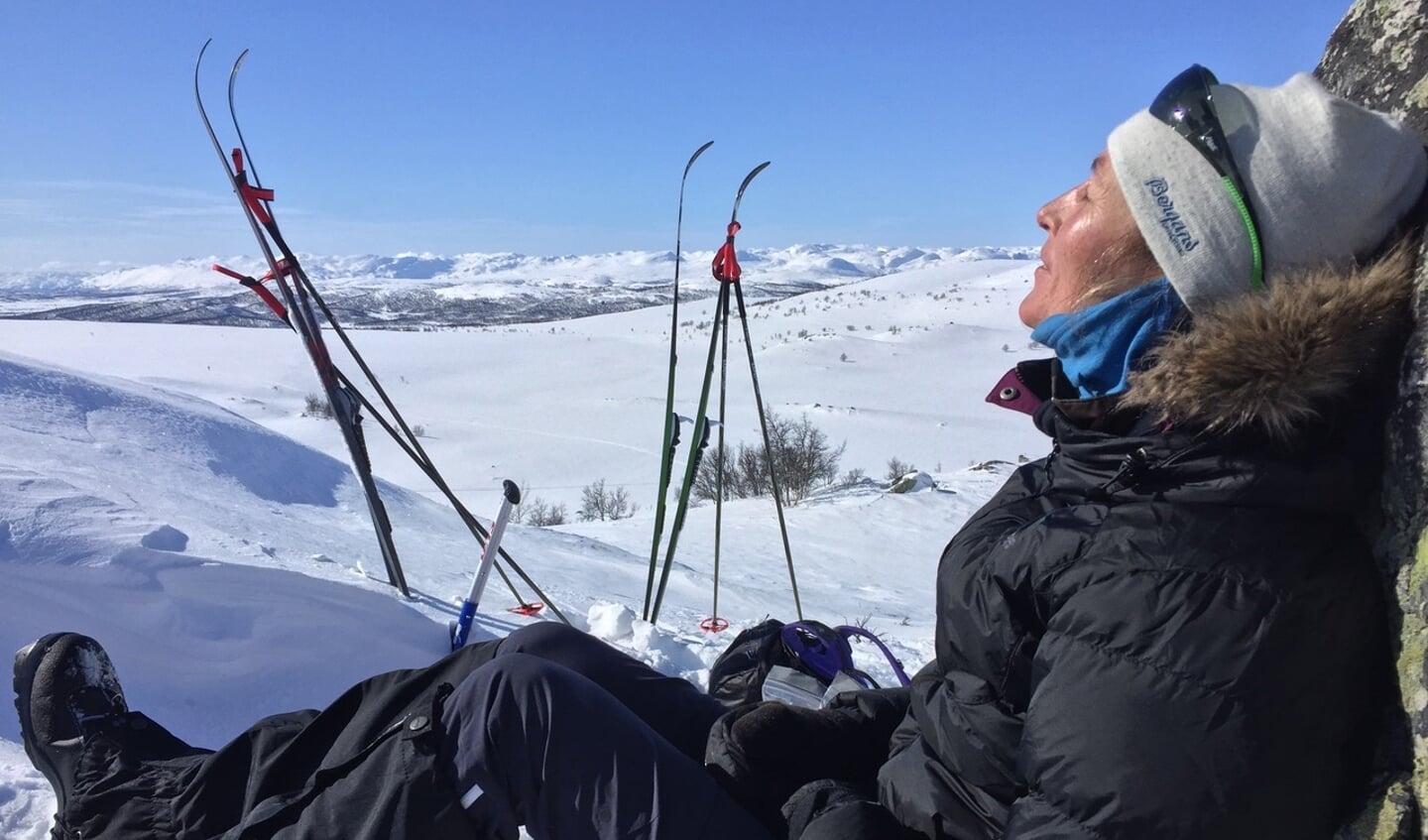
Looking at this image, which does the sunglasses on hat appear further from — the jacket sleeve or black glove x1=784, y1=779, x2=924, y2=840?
black glove x1=784, y1=779, x2=924, y2=840

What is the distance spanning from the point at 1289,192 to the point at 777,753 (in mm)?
1113

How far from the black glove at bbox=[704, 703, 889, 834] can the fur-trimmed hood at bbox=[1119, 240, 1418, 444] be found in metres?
0.79

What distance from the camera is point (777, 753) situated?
1535mm

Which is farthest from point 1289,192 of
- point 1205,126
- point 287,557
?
point 287,557

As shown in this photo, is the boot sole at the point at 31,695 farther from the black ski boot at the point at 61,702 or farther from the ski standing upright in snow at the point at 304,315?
the ski standing upright in snow at the point at 304,315

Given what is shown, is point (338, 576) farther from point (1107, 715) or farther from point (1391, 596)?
point (1391, 596)

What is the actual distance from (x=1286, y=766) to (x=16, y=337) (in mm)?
33515

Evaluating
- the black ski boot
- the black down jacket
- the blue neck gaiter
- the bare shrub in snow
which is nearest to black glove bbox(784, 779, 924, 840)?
the black down jacket

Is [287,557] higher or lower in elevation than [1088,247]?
lower

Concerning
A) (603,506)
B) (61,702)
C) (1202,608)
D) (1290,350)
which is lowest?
(603,506)

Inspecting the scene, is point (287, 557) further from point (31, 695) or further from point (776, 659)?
point (776, 659)

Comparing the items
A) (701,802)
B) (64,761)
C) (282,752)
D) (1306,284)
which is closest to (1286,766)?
(1306,284)

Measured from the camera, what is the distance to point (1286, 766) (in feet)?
3.28

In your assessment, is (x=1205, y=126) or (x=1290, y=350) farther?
(x=1205, y=126)
